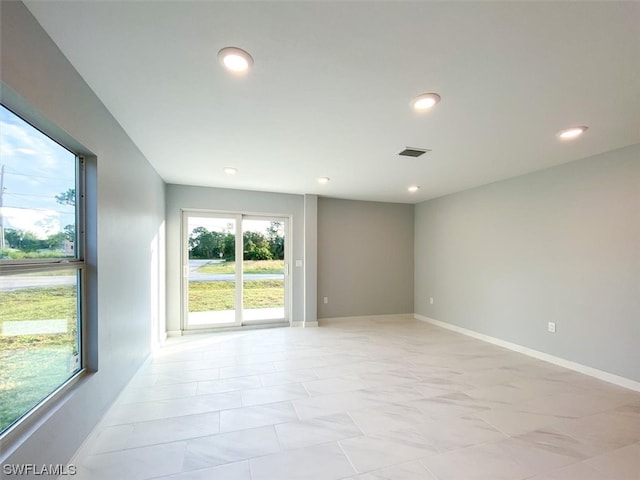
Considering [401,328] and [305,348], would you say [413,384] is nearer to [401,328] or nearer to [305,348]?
[305,348]

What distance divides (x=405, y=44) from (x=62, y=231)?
2377mm

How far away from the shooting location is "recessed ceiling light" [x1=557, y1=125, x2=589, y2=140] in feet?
8.07

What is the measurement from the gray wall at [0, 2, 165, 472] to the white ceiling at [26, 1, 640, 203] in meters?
0.14

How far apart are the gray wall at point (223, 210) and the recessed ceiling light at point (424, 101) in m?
3.41

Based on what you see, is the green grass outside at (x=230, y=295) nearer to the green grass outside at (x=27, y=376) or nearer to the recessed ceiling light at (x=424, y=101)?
the green grass outside at (x=27, y=376)

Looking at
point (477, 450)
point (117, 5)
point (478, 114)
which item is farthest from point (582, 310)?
point (117, 5)

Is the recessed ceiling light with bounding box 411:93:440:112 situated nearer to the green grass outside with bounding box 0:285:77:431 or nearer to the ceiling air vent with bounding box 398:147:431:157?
the ceiling air vent with bounding box 398:147:431:157

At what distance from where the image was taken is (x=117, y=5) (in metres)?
1.23

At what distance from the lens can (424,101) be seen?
199cm

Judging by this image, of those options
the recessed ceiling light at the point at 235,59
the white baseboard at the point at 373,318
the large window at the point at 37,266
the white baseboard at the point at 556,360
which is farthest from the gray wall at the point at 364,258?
the large window at the point at 37,266

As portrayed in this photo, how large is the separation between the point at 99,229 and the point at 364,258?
4589 millimetres

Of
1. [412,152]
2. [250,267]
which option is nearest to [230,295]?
[250,267]

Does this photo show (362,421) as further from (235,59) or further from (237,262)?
(237,262)

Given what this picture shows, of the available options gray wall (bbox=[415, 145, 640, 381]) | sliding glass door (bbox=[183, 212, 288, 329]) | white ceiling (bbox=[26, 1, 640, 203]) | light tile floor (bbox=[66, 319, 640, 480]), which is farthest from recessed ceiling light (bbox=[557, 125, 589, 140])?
sliding glass door (bbox=[183, 212, 288, 329])
